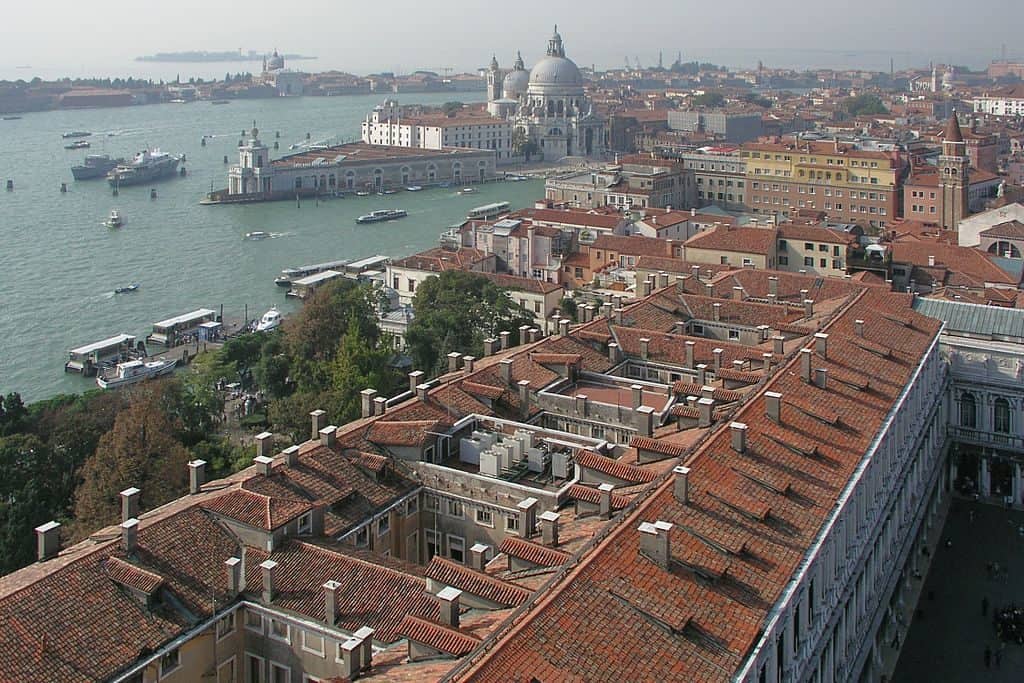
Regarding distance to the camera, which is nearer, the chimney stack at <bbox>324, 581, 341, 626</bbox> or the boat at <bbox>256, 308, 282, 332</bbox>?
the chimney stack at <bbox>324, 581, 341, 626</bbox>

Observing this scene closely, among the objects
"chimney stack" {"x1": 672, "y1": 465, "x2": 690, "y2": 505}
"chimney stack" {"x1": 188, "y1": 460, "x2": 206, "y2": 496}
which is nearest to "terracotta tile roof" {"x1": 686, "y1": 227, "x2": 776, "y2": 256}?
"chimney stack" {"x1": 672, "y1": 465, "x2": 690, "y2": 505}

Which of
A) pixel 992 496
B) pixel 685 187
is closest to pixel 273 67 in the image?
pixel 685 187

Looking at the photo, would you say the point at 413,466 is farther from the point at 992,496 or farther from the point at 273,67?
the point at 273,67

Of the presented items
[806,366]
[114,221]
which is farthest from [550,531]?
[114,221]

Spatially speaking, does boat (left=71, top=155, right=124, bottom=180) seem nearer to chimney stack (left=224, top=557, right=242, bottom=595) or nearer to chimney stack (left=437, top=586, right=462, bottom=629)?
chimney stack (left=224, top=557, right=242, bottom=595)

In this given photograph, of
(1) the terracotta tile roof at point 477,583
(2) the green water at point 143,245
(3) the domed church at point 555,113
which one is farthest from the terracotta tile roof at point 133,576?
(3) the domed church at point 555,113

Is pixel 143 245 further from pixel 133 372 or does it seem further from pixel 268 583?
pixel 268 583

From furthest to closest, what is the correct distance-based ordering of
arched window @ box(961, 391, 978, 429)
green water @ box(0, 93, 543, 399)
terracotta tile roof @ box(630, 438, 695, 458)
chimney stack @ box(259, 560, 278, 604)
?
green water @ box(0, 93, 543, 399)
arched window @ box(961, 391, 978, 429)
terracotta tile roof @ box(630, 438, 695, 458)
chimney stack @ box(259, 560, 278, 604)
